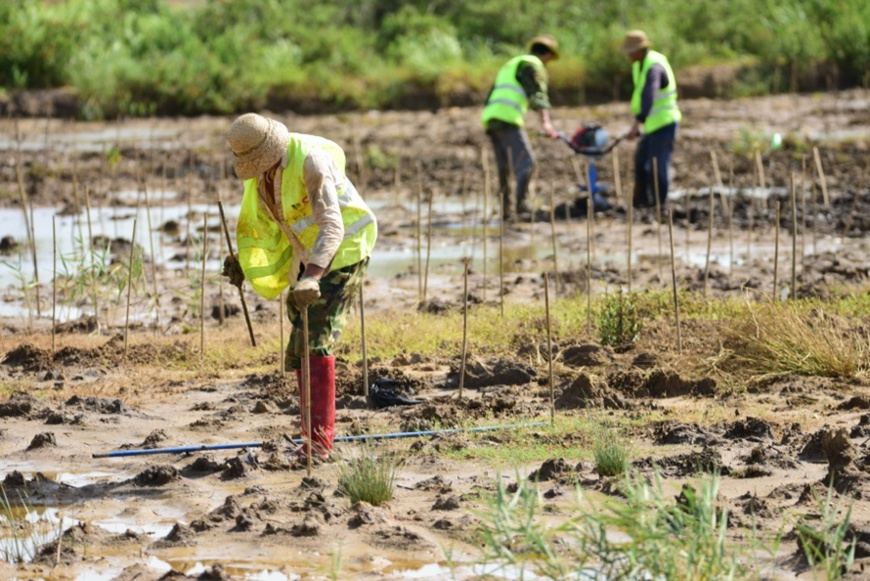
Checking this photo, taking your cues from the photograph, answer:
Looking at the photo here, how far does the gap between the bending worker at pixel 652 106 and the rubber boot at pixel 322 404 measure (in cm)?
685

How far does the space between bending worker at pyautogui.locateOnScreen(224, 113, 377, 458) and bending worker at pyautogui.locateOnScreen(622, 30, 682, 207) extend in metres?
6.76

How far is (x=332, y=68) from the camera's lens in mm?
22938

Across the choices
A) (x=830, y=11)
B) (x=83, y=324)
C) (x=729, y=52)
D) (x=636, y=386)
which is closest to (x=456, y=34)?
(x=729, y=52)

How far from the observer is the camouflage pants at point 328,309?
557 centimetres

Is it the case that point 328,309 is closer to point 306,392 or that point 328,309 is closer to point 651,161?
point 306,392

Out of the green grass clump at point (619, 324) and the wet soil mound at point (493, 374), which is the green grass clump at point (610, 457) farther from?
the green grass clump at point (619, 324)

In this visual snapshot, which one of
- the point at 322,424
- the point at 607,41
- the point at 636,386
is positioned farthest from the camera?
the point at 607,41

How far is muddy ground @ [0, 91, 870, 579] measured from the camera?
4781 millimetres

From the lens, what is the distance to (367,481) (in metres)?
5.04

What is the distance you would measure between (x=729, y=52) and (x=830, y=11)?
1.72m

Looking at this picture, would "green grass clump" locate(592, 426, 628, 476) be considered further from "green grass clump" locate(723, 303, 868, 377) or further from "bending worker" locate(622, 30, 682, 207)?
"bending worker" locate(622, 30, 682, 207)

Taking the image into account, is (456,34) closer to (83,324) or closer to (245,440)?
(83,324)

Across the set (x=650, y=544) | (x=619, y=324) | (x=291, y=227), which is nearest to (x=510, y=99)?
(x=619, y=324)

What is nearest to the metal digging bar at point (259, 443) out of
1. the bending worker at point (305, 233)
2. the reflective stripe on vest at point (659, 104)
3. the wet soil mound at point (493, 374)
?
the bending worker at point (305, 233)
